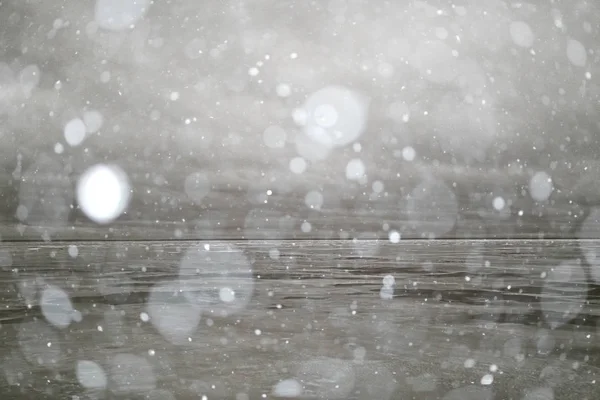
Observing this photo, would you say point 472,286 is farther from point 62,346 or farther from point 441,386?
point 62,346

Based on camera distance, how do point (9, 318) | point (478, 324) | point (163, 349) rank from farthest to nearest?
point (9, 318) < point (478, 324) < point (163, 349)

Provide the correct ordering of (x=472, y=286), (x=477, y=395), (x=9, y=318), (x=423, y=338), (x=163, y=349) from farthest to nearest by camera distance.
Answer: (x=472, y=286), (x=9, y=318), (x=423, y=338), (x=163, y=349), (x=477, y=395)

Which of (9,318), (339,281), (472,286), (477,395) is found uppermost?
(339,281)

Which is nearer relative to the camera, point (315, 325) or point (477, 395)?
point (477, 395)

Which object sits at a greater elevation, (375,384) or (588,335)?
(588,335)

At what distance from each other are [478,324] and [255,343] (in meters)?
2.43

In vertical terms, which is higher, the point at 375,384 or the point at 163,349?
the point at 163,349

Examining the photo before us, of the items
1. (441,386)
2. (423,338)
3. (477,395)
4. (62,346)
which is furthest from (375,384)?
(62,346)

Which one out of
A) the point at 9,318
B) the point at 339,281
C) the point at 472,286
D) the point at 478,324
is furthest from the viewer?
the point at 339,281

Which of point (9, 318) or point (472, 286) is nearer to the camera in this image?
point (9, 318)

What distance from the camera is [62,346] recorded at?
14.4 feet

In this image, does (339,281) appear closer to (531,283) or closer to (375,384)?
(531,283)

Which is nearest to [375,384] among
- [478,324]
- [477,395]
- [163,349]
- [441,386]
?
[441,386]

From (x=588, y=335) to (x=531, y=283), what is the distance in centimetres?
570
